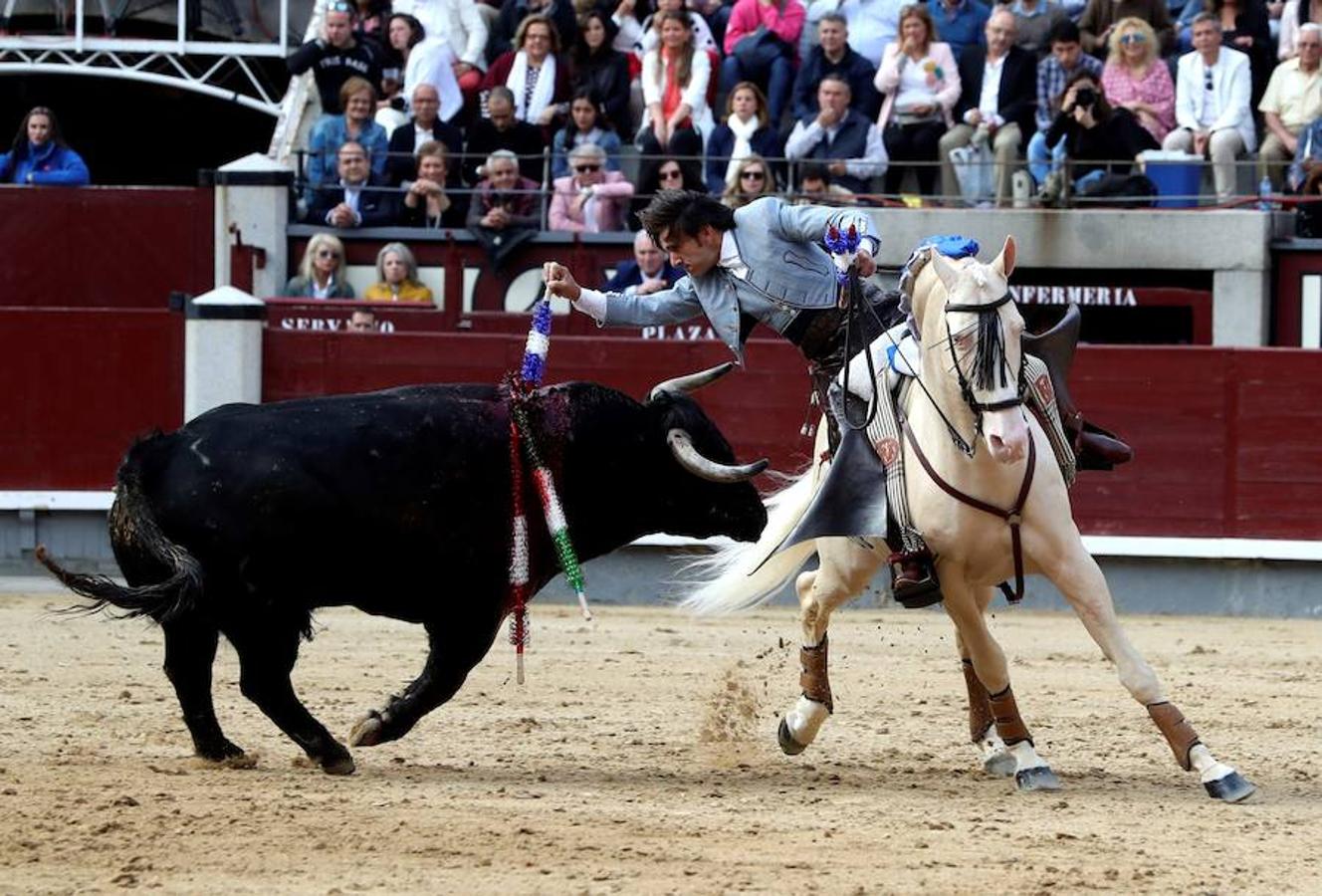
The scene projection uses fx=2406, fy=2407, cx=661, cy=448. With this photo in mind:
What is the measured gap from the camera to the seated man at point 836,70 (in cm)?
1349

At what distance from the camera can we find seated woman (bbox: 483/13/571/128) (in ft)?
46.1

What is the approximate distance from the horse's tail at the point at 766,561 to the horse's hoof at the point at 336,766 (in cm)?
124

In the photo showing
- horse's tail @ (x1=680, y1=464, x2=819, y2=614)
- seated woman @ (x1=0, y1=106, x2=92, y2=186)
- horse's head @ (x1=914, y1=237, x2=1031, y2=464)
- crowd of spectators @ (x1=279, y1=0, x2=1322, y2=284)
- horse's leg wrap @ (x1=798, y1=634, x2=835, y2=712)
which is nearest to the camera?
horse's head @ (x1=914, y1=237, x2=1031, y2=464)

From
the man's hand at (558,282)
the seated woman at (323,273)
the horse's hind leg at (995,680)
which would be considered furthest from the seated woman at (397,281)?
the horse's hind leg at (995,680)

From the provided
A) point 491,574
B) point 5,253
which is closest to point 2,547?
point 5,253

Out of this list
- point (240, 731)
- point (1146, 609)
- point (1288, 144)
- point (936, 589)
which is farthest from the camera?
point (1288, 144)

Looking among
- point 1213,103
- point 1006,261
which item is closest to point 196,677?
point 1006,261

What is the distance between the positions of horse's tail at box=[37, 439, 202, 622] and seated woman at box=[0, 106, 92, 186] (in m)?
8.59

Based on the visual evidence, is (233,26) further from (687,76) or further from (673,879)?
(673,879)

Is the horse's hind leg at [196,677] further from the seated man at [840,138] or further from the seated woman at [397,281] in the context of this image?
the seated man at [840,138]

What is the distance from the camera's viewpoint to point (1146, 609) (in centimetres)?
1205

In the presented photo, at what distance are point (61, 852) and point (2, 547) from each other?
24.6 feet

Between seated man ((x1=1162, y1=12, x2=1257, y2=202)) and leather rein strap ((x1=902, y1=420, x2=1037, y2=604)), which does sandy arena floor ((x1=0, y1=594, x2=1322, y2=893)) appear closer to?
leather rein strap ((x1=902, y1=420, x2=1037, y2=604))

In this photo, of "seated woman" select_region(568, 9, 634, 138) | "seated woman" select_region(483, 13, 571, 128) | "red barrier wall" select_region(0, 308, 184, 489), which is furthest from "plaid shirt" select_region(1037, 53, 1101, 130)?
"red barrier wall" select_region(0, 308, 184, 489)
